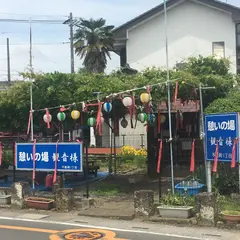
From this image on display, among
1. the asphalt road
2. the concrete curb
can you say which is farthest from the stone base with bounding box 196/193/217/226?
the concrete curb

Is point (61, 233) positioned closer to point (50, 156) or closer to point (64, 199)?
point (64, 199)

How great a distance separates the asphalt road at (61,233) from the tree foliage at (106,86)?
16.1 feet

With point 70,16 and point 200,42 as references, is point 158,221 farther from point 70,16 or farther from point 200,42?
point 70,16

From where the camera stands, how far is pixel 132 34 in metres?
30.5

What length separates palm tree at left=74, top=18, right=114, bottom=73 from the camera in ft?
113

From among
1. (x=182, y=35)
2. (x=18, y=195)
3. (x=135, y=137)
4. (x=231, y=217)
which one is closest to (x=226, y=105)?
(x=231, y=217)

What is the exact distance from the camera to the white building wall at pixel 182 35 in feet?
95.9

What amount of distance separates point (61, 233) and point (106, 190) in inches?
225

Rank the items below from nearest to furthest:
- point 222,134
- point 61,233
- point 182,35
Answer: point 61,233, point 222,134, point 182,35

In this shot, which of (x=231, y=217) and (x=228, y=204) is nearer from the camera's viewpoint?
(x=231, y=217)

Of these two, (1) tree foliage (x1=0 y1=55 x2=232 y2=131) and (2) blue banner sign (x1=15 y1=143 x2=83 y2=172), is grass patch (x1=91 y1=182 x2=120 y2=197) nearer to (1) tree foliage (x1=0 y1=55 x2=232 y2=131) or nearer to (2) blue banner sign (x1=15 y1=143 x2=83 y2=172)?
(2) blue banner sign (x1=15 y1=143 x2=83 y2=172)

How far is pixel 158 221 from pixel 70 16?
25450 millimetres

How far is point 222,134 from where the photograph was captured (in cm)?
1073

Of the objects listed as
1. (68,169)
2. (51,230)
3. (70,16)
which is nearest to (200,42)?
(70,16)
